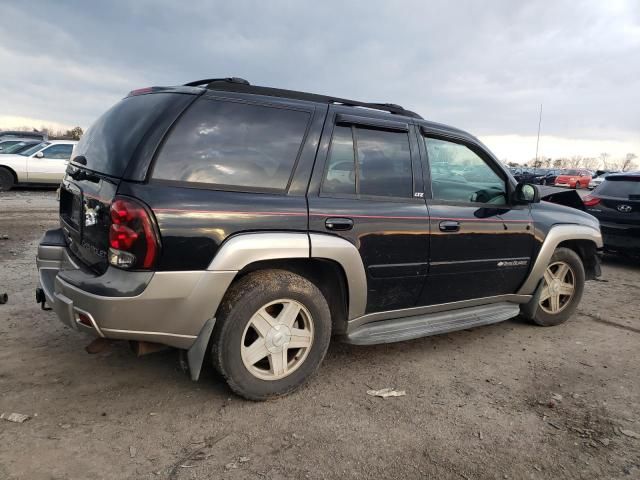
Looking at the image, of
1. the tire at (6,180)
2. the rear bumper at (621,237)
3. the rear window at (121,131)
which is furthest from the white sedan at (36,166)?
the rear bumper at (621,237)

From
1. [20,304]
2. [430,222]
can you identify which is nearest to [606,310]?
[430,222]

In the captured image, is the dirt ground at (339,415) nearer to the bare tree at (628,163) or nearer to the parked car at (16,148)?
the parked car at (16,148)

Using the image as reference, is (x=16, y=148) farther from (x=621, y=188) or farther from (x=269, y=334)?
(x=621, y=188)

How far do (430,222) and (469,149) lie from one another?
Answer: 931 mm

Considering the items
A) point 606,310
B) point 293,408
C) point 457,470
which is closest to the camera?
point 457,470

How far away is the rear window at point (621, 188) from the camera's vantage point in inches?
301

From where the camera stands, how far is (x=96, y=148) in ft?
9.91

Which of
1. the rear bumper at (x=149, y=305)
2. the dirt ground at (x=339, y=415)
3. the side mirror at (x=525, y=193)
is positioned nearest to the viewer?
the dirt ground at (x=339, y=415)

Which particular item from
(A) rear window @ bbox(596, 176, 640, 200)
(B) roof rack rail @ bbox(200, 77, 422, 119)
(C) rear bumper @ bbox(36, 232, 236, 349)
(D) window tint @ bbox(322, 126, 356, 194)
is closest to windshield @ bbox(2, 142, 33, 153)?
(B) roof rack rail @ bbox(200, 77, 422, 119)

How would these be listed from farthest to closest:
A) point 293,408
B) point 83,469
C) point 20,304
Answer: point 20,304 → point 293,408 → point 83,469

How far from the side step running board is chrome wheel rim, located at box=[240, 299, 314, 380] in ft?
1.30

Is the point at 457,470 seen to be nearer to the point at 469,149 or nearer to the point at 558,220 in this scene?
the point at 469,149

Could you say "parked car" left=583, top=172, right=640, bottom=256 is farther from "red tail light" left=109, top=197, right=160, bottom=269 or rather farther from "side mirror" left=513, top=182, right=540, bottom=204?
"red tail light" left=109, top=197, right=160, bottom=269

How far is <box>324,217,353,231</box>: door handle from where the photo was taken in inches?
118
